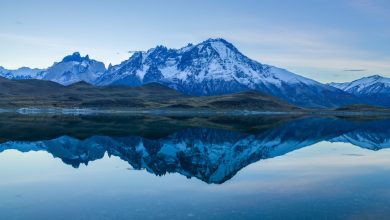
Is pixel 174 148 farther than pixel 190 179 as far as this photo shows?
Yes

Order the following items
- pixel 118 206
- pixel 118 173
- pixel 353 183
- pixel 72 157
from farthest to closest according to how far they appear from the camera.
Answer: pixel 72 157
pixel 118 173
pixel 353 183
pixel 118 206

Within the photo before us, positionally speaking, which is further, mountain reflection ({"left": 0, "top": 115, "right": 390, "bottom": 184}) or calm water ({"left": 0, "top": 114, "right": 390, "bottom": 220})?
mountain reflection ({"left": 0, "top": 115, "right": 390, "bottom": 184})

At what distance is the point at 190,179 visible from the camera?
143ft

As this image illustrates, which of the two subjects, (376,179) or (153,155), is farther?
(153,155)

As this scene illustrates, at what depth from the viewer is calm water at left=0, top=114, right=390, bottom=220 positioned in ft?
99.0

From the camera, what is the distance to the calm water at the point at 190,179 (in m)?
30.2

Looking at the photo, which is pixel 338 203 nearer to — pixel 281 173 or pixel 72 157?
pixel 281 173

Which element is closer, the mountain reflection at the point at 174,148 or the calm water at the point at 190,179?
the calm water at the point at 190,179

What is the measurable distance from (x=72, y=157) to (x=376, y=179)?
126ft

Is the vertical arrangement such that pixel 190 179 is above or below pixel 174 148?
below

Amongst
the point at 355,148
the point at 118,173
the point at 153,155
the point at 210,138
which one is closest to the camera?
the point at 118,173

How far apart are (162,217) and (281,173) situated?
2232cm

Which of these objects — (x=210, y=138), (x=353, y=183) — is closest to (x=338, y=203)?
(x=353, y=183)

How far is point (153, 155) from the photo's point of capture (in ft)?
209
